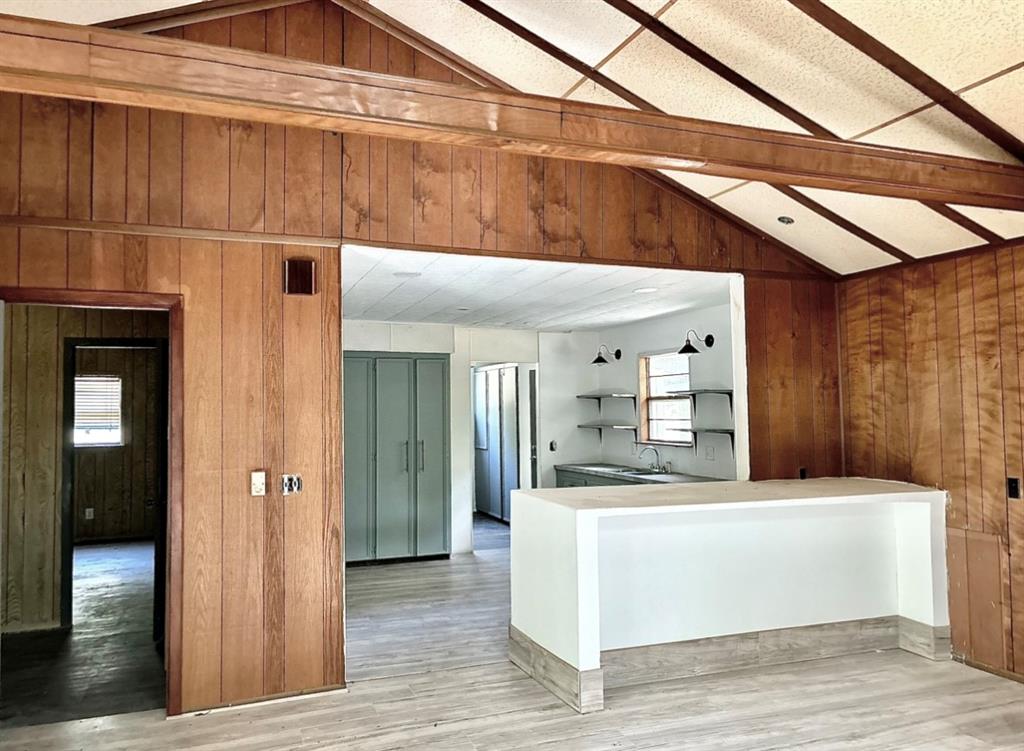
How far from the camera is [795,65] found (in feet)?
10.3

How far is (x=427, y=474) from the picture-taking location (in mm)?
7320

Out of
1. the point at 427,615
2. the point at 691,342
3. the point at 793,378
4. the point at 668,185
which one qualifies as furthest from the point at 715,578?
the point at 691,342

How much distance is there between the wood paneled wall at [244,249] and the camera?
140 inches

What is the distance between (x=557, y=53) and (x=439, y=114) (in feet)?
4.99

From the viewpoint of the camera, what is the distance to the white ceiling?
14.8 feet

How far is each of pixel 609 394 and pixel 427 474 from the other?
2108 mm

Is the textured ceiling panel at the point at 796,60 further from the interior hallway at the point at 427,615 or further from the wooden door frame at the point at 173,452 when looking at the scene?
the interior hallway at the point at 427,615

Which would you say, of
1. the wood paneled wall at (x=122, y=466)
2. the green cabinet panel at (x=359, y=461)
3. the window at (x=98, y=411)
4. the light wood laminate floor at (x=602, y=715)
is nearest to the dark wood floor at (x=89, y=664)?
the light wood laminate floor at (x=602, y=715)

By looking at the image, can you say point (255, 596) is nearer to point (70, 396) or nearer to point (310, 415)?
point (310, 415)

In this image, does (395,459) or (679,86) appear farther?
(395,459)

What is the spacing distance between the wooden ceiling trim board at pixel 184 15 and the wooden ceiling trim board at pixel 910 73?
265 centimetres

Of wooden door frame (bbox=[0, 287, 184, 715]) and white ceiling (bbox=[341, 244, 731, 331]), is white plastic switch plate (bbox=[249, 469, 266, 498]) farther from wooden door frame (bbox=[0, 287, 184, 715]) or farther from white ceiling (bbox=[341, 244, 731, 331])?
white ceiling (bbox=[341, 244, 731, 331])

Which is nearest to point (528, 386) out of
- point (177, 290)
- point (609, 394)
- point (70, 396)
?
point (609, 394)

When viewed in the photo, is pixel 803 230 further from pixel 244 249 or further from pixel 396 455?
pixel 396 455
